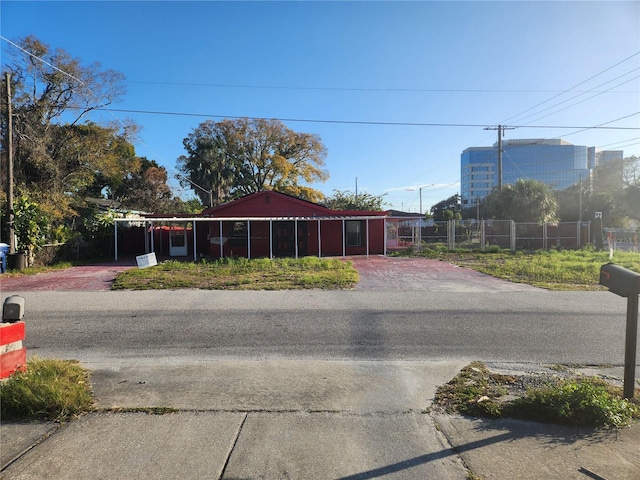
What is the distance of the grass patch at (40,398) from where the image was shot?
3.89 meters

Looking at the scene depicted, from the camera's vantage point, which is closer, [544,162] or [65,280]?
[65,280]

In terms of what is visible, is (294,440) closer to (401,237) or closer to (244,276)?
(244,276)

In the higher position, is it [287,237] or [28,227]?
[28,227]

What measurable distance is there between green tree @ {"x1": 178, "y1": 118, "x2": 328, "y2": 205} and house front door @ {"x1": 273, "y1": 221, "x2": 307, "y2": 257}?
75.9 feet

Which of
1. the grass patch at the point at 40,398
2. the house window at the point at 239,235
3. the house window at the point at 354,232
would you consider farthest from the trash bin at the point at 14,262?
the house window at the point at 354,232

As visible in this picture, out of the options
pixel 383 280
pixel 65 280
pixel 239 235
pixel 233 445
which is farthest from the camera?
pixel 239 235

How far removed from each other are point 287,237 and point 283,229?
49cm

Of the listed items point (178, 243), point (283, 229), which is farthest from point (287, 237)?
point (178, 243)

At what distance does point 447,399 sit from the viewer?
14.4ft

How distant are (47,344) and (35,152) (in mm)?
21215

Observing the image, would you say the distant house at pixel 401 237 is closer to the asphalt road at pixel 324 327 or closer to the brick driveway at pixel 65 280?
the asphalt road at pixel 324 327

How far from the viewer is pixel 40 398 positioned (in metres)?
3.94

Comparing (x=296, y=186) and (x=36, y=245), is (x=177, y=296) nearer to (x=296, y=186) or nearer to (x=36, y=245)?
(x=36, y=245)

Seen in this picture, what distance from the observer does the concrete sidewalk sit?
3045mm
